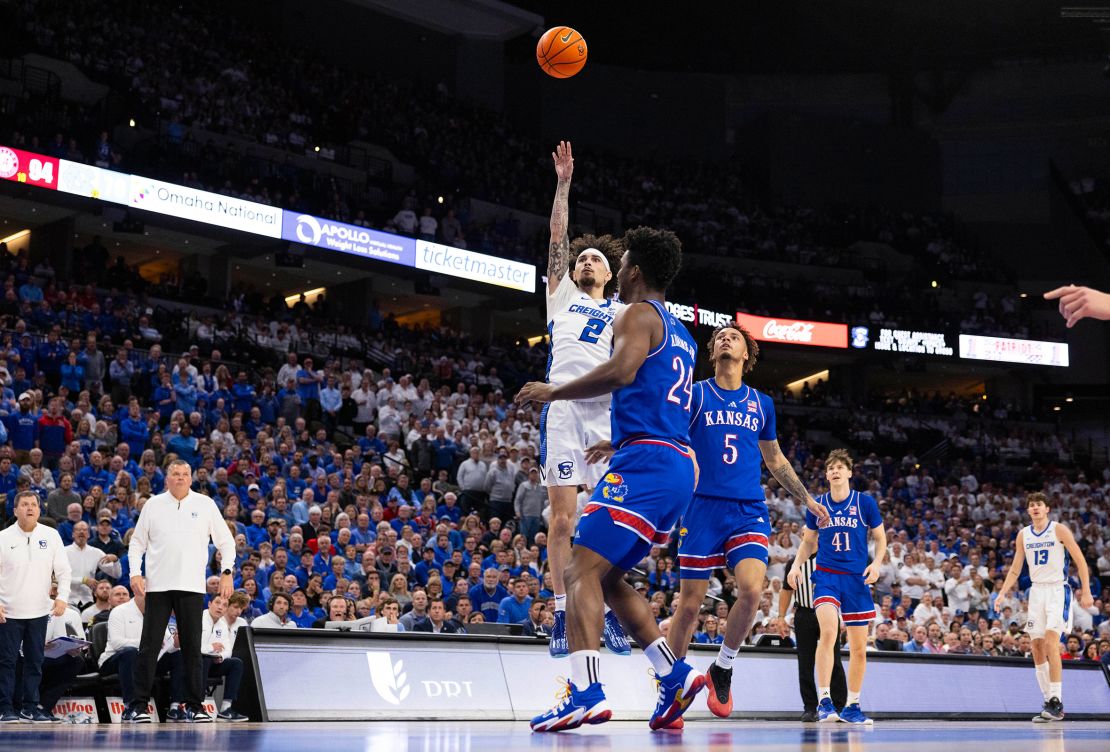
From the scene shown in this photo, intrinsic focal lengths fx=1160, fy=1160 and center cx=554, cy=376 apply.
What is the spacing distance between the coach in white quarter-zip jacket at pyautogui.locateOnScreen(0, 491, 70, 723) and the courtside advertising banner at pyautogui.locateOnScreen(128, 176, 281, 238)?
57.9ft

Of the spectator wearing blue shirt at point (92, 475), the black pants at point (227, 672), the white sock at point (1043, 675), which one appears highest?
the spectator wearing blue shirt at point (92, 475)

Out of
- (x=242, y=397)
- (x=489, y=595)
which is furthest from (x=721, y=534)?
(x=242, y=397)

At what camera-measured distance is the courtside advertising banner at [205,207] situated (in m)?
27.1

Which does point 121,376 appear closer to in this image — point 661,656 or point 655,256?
point 655,256

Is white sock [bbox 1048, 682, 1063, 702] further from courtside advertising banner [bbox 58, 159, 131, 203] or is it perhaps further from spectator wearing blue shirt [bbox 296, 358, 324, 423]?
courtside advertising banner [bbox 58, 159, 131, 203]

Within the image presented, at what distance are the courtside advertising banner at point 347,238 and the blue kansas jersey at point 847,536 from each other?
2073cm

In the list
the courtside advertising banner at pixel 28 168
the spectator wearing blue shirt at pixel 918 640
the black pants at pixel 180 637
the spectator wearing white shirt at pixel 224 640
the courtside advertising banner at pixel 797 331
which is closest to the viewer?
the black pants at pixel 180 637

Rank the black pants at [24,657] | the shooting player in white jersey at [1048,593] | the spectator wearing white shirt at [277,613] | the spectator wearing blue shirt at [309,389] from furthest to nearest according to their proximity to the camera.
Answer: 1. the spectator wearing blue shirt at [309,389]
2. the shooting player in white jersey at [1048,593]
3. the spectator wearing white shirt at [277,613]
4. the black pants at [24,657]

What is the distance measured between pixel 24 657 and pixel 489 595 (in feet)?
21.4

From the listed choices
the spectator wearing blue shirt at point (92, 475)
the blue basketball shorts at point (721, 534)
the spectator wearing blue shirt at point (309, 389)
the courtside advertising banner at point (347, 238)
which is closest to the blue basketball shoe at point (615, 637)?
the blue basketball shorts at point (721, 534)

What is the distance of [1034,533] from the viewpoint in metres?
14.4

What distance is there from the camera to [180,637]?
9.68 meters

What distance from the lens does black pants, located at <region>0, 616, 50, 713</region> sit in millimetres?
10188

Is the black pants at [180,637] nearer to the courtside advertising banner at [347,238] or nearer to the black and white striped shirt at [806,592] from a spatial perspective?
the black and white striped shirt at [806,592]
